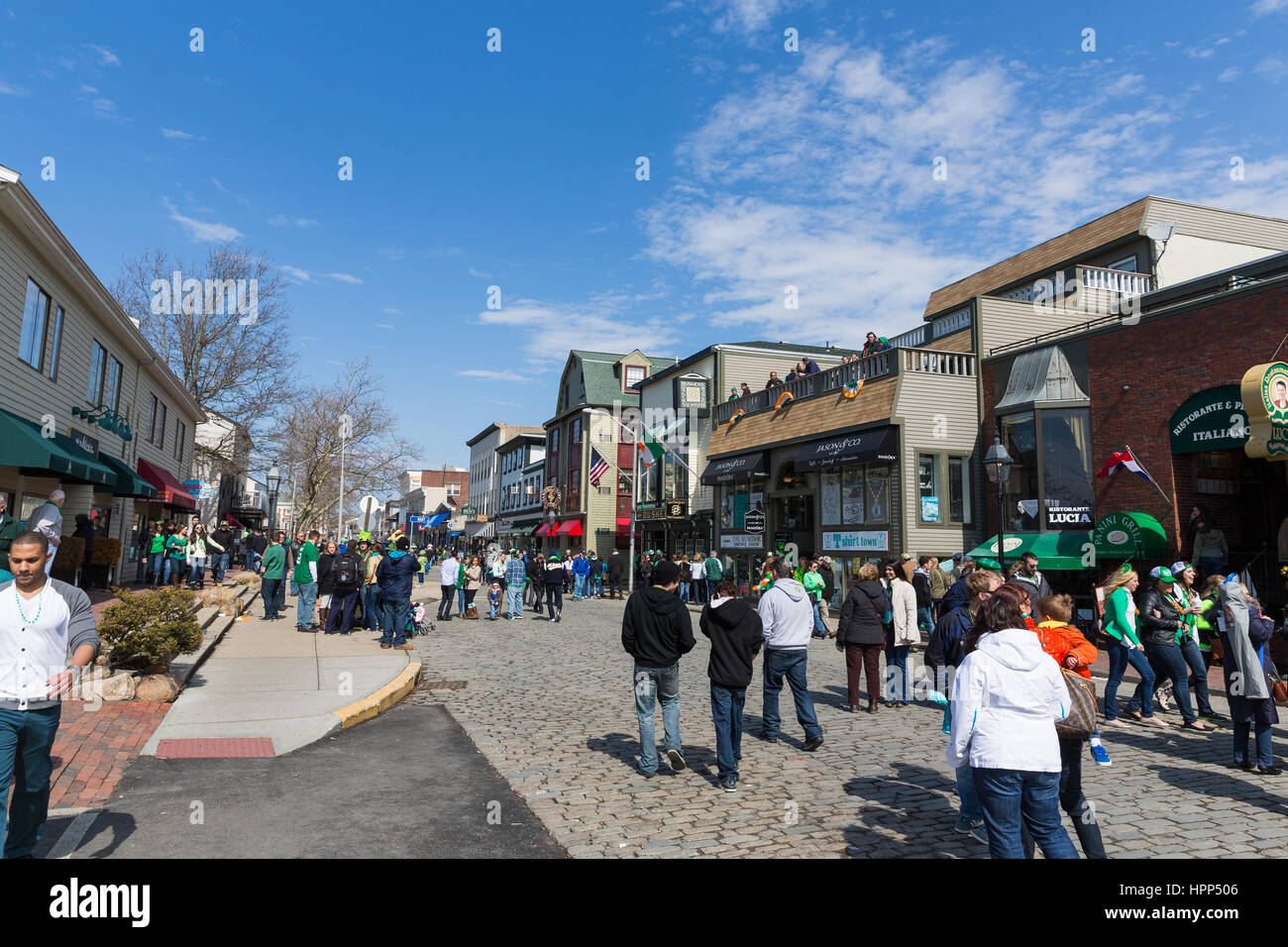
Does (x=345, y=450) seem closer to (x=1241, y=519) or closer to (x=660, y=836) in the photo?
(x=1241, y=519)

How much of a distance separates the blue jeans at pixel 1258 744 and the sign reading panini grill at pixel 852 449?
15187 mm

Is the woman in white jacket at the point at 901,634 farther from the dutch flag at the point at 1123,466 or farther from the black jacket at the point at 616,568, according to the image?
the black jacket at the point at 616,568

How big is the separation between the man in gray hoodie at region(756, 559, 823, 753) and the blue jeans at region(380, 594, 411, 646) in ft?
26.9

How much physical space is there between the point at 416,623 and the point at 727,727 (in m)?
12.0

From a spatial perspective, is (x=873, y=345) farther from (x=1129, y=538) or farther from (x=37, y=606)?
(x=37, y=606)

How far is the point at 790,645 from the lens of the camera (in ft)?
27.1

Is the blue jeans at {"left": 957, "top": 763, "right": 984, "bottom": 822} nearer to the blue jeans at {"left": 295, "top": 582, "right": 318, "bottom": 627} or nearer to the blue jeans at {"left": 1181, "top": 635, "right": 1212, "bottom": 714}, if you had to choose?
the blue jeans at {"left": 1181, "top": 635, "right": 1212, "bottom": 714}

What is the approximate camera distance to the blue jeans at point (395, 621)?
573 inches

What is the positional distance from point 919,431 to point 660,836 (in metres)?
19.3

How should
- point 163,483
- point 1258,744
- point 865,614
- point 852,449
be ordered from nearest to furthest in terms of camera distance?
point 1258,744 < point 865,614 < point 852,449 < point 163,483

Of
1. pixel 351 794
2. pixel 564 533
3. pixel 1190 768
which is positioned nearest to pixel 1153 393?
pixel 1190 768

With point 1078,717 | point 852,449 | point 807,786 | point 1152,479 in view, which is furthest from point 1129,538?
point 1078,717
